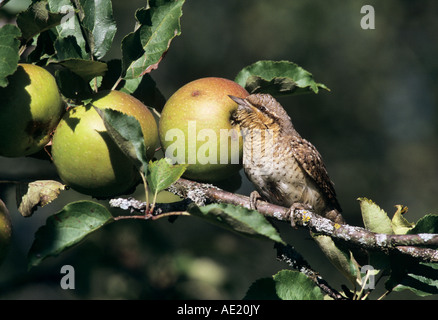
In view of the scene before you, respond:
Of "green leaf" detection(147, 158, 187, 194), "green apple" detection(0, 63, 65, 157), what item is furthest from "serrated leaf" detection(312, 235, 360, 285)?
"green apple" detection(0, 63, 65, 157)

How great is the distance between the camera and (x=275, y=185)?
7.60 ft

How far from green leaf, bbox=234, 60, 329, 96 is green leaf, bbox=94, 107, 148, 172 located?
0.60m

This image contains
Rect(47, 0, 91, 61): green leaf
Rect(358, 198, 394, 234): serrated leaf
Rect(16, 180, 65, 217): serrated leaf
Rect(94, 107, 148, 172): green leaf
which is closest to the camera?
Rect(94, 107, 148, 172): green leaf

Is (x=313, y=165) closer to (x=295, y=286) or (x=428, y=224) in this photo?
(x=428, y=224)

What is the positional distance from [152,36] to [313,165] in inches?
41.9

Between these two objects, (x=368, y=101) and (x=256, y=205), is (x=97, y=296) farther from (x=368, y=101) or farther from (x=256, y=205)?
(x=368, y=101)

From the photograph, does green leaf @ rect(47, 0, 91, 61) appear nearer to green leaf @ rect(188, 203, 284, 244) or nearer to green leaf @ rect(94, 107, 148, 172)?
green leaf @ rect(94, 107, 148, 172)

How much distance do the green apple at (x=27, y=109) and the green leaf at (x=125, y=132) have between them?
207mm

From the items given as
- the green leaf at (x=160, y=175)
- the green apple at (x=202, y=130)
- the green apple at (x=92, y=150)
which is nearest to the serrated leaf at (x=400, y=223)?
the green apple at (x=202, y=130)

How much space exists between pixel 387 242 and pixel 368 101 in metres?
4.94

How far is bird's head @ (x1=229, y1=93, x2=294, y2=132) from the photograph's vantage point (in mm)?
1975

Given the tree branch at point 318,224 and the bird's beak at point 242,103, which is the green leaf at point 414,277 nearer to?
the tree branch at point 318,224

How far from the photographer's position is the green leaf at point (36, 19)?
4.87 feet

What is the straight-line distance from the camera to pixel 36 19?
151 cm
